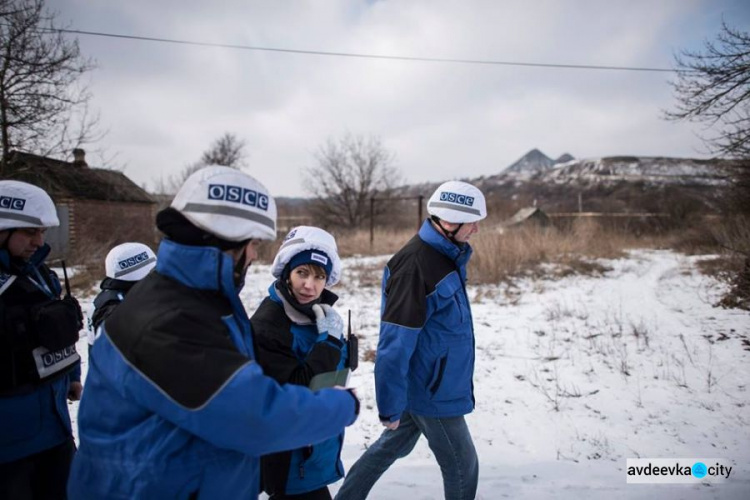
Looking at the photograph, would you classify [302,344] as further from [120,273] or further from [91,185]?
[91,185]

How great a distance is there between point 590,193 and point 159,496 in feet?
199

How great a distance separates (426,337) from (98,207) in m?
22.6

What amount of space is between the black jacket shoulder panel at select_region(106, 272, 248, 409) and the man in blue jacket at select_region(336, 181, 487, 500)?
116 centimetres

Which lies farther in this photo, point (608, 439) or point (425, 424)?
point (608, 439)

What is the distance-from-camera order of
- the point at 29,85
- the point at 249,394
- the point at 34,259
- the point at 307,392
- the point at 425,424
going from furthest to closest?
1. the point at 29,85
2. the point at 425,424
3. the point at 34,259
4. the point at 307,392
5. the point at 249,394

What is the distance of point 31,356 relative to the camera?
5.89 feet

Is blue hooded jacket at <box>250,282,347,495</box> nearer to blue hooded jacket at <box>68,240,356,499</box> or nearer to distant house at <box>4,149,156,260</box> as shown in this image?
blue hooded jacket at <box>68,240,356,499</box>

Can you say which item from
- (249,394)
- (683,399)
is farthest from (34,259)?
(683,399)

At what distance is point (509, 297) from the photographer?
27.6ft

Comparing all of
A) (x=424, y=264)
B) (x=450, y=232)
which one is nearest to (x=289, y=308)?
(x=424, y=264)

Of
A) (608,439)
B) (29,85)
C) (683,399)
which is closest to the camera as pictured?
(608,439)

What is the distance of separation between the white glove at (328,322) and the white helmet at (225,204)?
25.9 inches

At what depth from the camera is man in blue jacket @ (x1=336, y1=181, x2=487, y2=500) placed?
6.79 feet

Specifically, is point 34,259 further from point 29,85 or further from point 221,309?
point 29,85
